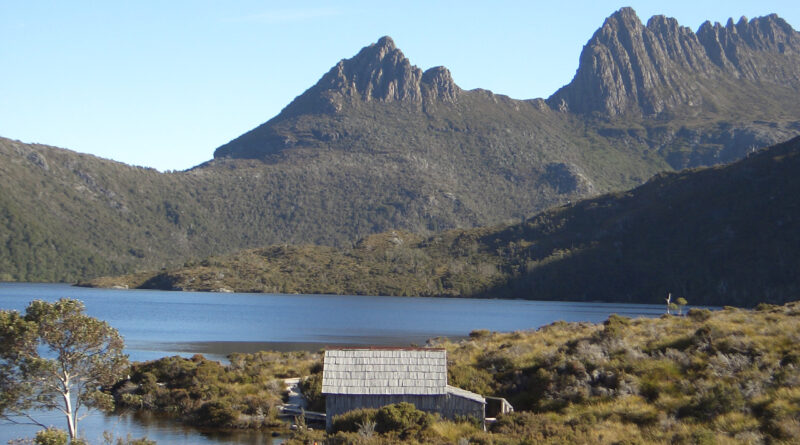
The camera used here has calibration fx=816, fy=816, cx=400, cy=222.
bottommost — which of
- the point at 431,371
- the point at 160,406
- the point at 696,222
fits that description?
the point at 160,406

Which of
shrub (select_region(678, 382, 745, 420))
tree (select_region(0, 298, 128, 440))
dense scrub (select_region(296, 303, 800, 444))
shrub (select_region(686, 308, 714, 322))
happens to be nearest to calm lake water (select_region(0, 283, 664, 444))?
tree (select_region(0, 298, 128, 440))

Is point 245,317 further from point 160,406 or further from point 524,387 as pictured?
point 524,387

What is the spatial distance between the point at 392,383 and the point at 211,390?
1367 cm

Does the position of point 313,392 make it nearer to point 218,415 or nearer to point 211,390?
point 218,415

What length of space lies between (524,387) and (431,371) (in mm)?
6034

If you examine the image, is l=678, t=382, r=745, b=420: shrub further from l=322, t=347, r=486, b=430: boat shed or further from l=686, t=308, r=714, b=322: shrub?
l=686, t=308, r=714, b=322: shrub

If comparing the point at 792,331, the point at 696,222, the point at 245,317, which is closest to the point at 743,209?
the point at 696,222

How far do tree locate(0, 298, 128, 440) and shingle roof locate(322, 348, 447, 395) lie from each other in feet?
23.0

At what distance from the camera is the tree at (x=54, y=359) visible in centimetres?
2438

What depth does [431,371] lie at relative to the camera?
2834 cm

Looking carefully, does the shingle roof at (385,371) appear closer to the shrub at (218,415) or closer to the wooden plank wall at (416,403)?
the wooden plank wall at (416,403)

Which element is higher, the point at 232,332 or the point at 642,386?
the point at 642,386

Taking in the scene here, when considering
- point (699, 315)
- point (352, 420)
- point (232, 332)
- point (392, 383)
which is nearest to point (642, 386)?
point (392, 383)

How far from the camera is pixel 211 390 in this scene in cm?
3834
